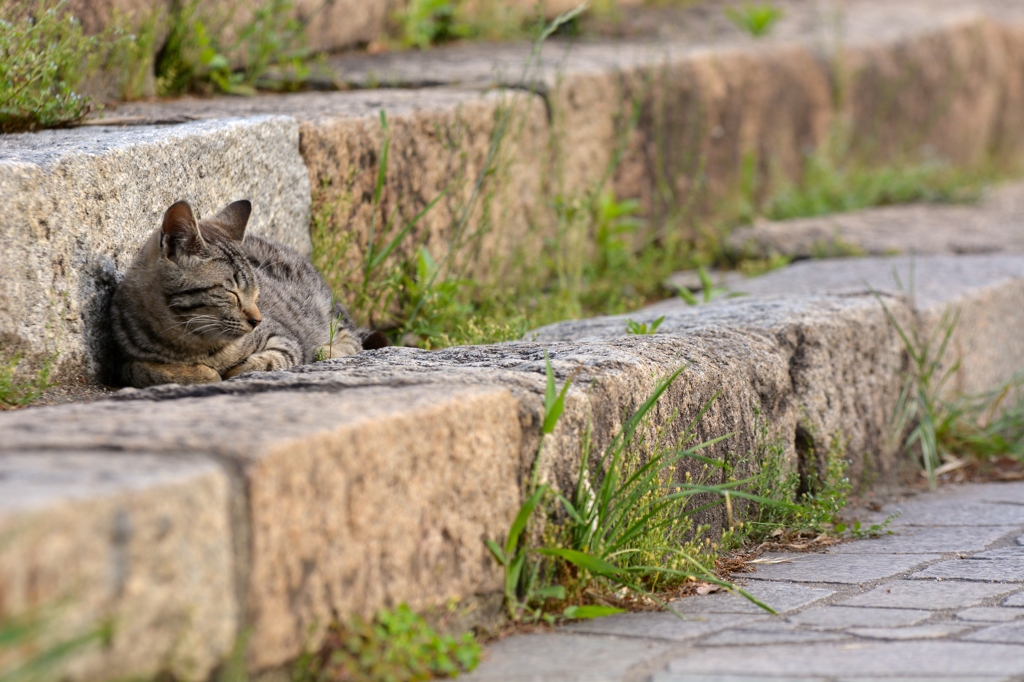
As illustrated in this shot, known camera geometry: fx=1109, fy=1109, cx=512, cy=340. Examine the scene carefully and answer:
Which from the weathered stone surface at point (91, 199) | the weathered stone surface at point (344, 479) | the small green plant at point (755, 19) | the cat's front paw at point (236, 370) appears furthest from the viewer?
the small green plant at point (755, 19)

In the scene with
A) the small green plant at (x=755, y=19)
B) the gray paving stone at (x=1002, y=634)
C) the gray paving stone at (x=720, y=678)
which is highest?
the small green plant at (x=755, y=19)

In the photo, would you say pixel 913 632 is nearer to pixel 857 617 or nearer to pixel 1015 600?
pixel 857 617

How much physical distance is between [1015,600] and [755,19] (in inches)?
195

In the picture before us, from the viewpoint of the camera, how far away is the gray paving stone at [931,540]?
2.92 meters

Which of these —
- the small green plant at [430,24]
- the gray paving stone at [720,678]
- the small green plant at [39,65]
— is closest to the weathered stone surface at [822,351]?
the gray paving stone at [720,678]

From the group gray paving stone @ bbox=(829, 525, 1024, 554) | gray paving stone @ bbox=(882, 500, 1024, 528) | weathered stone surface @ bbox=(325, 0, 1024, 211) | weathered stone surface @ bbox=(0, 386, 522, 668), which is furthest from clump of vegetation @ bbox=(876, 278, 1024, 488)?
weathered stone surface @ bbox=(0, 386, 522, 668)

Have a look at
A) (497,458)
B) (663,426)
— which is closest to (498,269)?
(663,426)

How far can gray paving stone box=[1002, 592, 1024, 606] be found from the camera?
7.84 feet

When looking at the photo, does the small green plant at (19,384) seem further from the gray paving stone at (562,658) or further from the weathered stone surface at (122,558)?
the gray paving stone at (562,658)

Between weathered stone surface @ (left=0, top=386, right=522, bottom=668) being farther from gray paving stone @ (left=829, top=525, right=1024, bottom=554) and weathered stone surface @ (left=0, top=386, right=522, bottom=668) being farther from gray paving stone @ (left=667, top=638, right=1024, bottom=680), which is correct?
gray paving stone @ (left=829, top=525, right=1024, bottom=554)

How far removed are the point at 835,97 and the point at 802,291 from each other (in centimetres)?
308

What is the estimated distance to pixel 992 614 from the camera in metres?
Result: 2.31

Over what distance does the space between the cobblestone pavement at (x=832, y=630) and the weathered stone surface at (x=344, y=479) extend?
233mm

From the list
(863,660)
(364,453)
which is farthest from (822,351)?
(364,453)
